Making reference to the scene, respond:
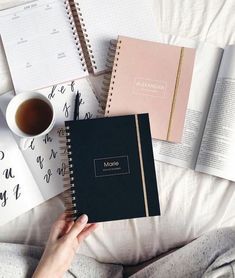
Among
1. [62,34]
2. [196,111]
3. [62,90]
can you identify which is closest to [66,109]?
[62,90]

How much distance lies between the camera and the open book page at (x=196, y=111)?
2.39ft

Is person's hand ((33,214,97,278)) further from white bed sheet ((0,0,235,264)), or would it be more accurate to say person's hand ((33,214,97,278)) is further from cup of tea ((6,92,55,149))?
cup of tea ((6,92,55,149))

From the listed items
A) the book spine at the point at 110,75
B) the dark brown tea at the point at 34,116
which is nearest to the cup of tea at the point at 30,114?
the dark brown tea at the point at 34,116

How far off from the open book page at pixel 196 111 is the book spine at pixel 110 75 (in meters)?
0.12

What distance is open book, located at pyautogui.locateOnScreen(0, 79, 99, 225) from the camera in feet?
2.31

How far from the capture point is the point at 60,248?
0.65 metres

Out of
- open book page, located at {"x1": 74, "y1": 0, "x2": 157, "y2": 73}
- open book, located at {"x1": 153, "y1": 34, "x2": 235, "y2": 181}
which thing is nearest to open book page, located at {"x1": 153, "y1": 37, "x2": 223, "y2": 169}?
open book, located at {"x1": 153, "y1": 34, "x2": 235, "y2": 181}

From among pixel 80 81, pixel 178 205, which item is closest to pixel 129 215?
pixel 178 205

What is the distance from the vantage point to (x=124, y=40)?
72 cm

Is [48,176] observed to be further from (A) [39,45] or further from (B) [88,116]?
(A) [39,45]

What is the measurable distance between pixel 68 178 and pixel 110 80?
20cm

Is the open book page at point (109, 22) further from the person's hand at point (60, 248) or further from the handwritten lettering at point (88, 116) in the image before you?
the person's hand at point (60, 248)

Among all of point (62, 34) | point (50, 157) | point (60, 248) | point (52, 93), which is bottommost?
point (60, 248)

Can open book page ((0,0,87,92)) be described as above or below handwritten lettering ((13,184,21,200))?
above
